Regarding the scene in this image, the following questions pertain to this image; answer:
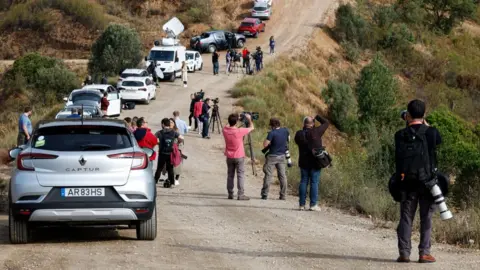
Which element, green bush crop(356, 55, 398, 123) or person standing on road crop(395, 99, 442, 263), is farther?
green bush crop(356, 55, 398, 123)

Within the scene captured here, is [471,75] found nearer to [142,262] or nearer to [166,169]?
[166,169]

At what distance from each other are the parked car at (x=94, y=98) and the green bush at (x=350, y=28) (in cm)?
3768

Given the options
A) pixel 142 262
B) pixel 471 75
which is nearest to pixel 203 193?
pixel 142 262

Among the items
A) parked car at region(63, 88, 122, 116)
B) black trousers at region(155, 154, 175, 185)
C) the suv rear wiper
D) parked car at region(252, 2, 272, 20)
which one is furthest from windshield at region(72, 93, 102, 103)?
parked car at region(252, 2, 272, 20)

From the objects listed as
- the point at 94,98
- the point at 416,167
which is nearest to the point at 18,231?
the point at 416,167

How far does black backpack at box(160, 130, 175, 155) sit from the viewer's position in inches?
773

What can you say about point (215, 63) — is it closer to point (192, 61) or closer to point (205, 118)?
point (192, 61)

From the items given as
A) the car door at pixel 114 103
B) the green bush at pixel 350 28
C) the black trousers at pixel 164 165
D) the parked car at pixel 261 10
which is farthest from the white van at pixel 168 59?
the black trousers at pixel 164 165

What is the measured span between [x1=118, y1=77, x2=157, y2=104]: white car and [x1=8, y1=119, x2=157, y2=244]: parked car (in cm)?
3359

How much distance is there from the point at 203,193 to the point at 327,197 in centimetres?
291

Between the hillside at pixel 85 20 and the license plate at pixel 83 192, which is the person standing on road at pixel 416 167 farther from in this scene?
the hillside at pixel 85 20

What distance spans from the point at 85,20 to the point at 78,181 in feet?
227

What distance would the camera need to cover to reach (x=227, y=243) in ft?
41.2

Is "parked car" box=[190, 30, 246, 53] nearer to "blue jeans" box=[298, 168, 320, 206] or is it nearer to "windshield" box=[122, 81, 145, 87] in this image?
"windshield" box=[122, 81, 145, 87]
